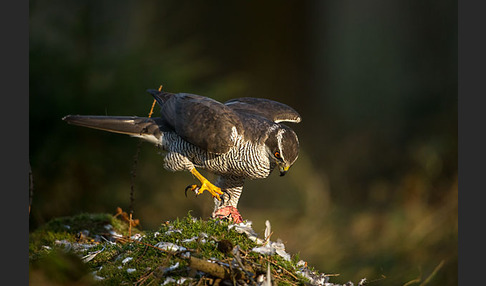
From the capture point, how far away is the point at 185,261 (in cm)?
168

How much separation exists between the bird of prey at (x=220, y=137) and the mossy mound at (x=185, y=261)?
14.9 inches

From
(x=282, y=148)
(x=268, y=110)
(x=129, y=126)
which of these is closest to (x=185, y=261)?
(x=282, y=148)

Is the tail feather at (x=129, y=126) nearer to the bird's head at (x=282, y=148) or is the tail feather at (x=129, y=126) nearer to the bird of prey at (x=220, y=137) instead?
the bird of prey at (x=220, y=137)

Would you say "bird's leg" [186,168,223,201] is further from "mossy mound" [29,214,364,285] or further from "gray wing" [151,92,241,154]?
"mossy mound" [29,214,364,285]

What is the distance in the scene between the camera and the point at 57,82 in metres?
3.69

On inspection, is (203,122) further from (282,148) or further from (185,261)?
(185,261)

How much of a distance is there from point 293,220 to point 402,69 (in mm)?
2208

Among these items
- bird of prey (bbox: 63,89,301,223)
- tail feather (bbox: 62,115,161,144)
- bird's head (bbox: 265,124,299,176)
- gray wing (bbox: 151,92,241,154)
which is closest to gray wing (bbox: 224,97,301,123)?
bird of prey (bbox: 63,89,301,223)

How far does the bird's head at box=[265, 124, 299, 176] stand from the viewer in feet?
7.77

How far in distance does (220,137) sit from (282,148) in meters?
0.34

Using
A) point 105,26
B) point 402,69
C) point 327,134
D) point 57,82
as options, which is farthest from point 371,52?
point 57,82

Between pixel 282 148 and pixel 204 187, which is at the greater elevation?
pixel 282 148

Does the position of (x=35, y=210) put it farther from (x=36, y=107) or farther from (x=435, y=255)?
(x=435, y=255)

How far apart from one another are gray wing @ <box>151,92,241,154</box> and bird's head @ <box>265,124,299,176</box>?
8.1 inches
